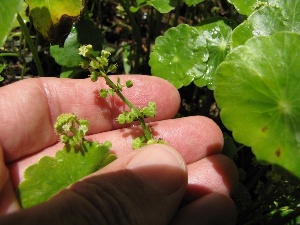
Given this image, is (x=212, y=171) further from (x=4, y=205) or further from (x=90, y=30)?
(x=90, y=30)

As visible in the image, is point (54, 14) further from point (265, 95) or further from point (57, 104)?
point (265, 95)

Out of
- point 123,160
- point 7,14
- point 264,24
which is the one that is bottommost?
point 123,160

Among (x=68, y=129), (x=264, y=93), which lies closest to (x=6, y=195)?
(x=68, y=129)

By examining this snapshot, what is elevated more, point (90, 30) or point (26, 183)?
point (90, 30)

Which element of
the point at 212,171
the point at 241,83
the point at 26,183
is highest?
the point at 241,83

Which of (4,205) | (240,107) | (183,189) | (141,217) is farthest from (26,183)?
(240,107)

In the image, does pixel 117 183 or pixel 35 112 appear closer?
pixel 117 183
